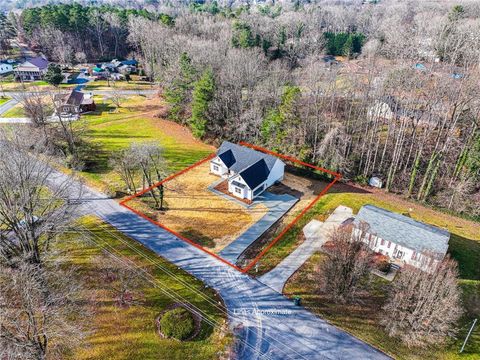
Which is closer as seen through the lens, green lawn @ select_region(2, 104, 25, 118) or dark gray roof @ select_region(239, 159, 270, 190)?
dark gray roof @ select_region(239, 159, 270, 190)

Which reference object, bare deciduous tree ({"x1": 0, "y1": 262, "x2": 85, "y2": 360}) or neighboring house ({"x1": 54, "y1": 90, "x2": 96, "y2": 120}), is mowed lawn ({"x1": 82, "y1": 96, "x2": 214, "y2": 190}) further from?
bare deciduous tree ({"x1": 0, "y1": 262, "x2": 85, "y2": 360})

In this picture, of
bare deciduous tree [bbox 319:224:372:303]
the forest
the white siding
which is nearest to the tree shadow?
the white siding

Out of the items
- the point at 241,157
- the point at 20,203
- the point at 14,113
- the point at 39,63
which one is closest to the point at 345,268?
the point at 241,157

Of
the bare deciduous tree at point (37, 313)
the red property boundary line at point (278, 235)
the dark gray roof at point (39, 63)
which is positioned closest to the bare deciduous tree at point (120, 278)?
the bare deciduous tree at point (37, 313)

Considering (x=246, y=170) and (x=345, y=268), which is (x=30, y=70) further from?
(x=345, y=268)

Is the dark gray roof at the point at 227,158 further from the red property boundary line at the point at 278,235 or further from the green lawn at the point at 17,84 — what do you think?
the green lawn at the point at 17,84

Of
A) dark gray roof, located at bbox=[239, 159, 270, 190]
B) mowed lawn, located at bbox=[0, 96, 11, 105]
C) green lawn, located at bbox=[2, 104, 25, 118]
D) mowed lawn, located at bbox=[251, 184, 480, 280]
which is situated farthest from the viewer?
mowed lawn, located at bbox=[0, 96, 11, 105]
